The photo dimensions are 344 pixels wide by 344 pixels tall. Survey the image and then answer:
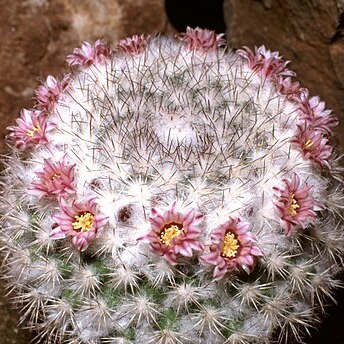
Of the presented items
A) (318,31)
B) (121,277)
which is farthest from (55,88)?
(318,31)

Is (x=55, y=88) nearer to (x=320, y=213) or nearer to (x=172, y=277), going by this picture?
(x=172, y=277)

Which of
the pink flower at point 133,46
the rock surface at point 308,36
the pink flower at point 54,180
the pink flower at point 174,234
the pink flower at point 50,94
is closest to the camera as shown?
the pink flower at point 174,234

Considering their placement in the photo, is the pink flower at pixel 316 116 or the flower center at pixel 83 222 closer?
the flower center at pixel 83 222

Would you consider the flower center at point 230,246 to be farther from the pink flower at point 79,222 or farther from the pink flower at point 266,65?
the pink flower at point 266,65

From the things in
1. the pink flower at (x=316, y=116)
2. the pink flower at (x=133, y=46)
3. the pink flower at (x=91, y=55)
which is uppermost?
the pink flower at (x=316, y=116)

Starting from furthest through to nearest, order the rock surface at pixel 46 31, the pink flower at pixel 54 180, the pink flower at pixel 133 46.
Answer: the rock surface at pixel 46 31
the pink flower at pixel 133 46
the pink flower at pixel 54 180

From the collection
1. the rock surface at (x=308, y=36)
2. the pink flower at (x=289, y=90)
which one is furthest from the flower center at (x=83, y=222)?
the rock surface at (x=308, y=36)

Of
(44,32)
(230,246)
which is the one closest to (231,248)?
(230,246)
